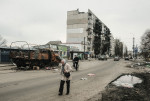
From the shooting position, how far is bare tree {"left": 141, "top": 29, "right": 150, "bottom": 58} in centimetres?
5713

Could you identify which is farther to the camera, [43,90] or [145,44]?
[145,44]

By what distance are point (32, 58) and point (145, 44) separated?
50.6 metres

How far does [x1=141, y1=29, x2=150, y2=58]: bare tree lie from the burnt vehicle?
45110mm

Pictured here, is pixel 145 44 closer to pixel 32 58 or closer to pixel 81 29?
pixel 81 29

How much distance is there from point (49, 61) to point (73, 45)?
160ft

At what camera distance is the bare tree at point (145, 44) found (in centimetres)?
5713

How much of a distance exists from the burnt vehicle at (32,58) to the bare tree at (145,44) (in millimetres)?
45110

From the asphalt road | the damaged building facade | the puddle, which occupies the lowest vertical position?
the puddle

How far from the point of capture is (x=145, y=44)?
58.3 metres

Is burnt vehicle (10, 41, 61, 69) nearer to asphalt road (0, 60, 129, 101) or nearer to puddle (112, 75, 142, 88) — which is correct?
asphalt road (0, 60, 129, 101)

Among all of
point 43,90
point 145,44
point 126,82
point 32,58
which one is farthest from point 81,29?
point 43,90

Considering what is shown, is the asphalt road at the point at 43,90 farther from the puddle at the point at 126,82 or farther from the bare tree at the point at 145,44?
the bare tree at the point at 145,44

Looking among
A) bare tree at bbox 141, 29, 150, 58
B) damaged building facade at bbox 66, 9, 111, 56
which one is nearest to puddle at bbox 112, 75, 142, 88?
bare tree at bbox 141, 29, 150, 58

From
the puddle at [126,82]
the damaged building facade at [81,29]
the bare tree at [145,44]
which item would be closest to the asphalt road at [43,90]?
the puddle at [126,82]
